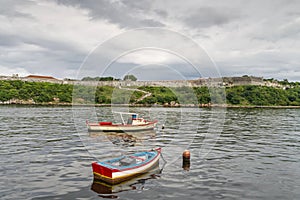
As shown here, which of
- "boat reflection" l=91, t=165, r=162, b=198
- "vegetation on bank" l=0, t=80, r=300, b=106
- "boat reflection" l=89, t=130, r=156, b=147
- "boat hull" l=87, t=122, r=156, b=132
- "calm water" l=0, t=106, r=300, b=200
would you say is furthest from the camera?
"vegetation on bank" l=0, t=80, r=300, b=106

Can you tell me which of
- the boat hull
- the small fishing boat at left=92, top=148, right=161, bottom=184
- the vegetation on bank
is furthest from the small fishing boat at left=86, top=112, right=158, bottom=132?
the vegetation on bank

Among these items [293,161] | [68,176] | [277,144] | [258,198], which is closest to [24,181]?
[68,176]

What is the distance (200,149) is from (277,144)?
12882 mm

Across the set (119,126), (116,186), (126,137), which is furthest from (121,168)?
(119,126)

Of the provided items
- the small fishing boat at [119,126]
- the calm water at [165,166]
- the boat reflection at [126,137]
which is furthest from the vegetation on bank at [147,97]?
the calm water at [165,166]

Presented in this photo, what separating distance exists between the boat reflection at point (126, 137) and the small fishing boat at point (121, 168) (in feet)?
44.9

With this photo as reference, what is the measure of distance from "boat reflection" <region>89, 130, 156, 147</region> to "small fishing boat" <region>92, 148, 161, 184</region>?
538 inches

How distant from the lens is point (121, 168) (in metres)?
20.4

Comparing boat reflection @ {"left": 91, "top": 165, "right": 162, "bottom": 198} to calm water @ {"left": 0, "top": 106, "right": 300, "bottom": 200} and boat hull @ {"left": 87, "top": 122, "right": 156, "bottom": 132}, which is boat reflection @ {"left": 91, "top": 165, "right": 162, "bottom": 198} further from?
boat hull @ {"left": 87, "top": 122, "right": 156, "bottom": 132}

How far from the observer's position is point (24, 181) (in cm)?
2064

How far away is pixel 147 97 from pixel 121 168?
142 meters

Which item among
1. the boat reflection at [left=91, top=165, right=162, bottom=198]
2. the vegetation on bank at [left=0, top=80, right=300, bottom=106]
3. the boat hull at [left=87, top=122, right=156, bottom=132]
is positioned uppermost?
the vegetation on bank at [left=0, top=80, right=300, bottom=106]

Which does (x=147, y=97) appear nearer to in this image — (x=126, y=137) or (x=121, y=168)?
(x=126, y=137)

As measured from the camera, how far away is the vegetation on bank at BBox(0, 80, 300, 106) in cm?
14212
